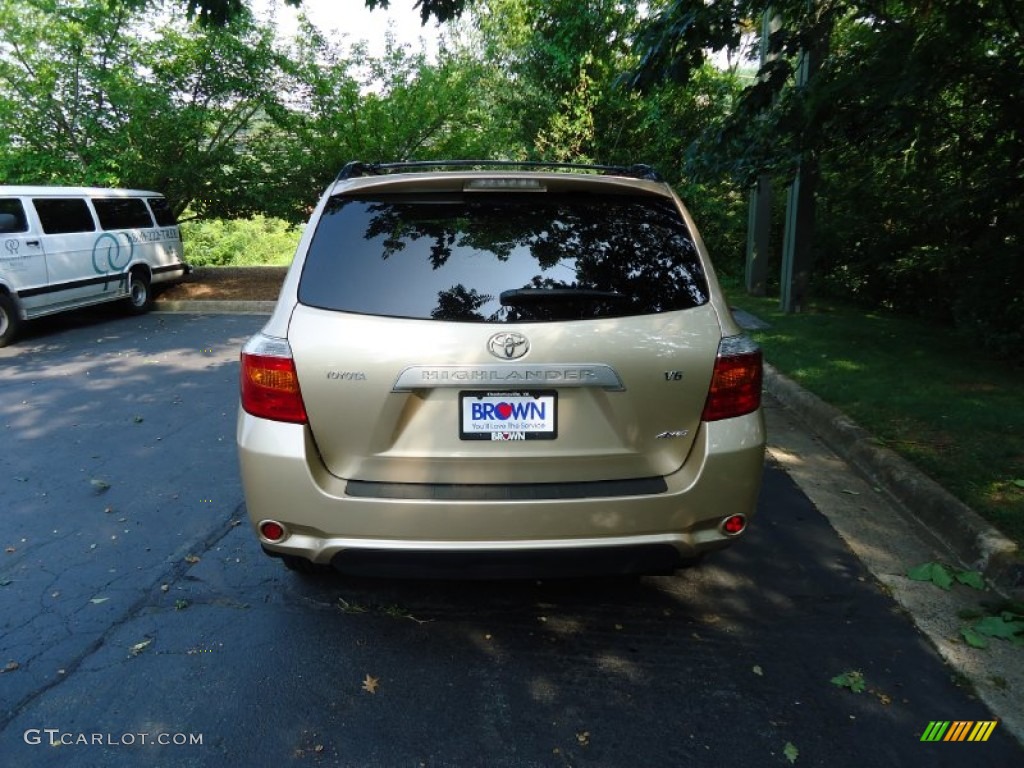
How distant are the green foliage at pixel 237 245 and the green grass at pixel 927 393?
2454 centimetres

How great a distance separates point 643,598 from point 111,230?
Answer: 37.3 feet

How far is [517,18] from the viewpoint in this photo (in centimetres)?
1602

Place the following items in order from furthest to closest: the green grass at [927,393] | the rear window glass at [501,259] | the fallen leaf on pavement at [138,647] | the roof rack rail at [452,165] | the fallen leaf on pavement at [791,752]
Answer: the green grass at [927,393]
the roof rack rail at [452,165]
the fallen leaf on pavement at [138,647]
the rear window glass at [501,259]
the fallen leaf on pavement at [791,752]

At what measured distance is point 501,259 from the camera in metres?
2.84

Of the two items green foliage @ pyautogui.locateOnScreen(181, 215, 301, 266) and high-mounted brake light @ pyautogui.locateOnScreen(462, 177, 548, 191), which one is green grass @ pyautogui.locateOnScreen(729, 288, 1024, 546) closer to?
high-mounted brake light @ pyautogui.locateOnScreen(462, 177, 548, 191)

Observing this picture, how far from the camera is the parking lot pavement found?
2432mm

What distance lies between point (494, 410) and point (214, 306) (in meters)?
11.7

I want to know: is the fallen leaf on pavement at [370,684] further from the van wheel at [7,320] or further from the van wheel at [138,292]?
the van wheel at [138,292]

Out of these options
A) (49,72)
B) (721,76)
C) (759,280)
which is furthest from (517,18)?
(49,72)

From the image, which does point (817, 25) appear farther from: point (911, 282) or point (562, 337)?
point (911, 282)

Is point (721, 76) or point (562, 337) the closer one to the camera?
point (562, 337)

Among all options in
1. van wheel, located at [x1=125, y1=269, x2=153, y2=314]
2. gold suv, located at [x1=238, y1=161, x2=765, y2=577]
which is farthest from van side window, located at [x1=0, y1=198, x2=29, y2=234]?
gold suv, located at [x1=238, y1=161, x2=765, y2=577]

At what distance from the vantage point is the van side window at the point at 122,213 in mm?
11562

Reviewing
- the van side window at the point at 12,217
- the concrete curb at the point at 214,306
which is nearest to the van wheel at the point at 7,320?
the van side window at the point at 12,217
